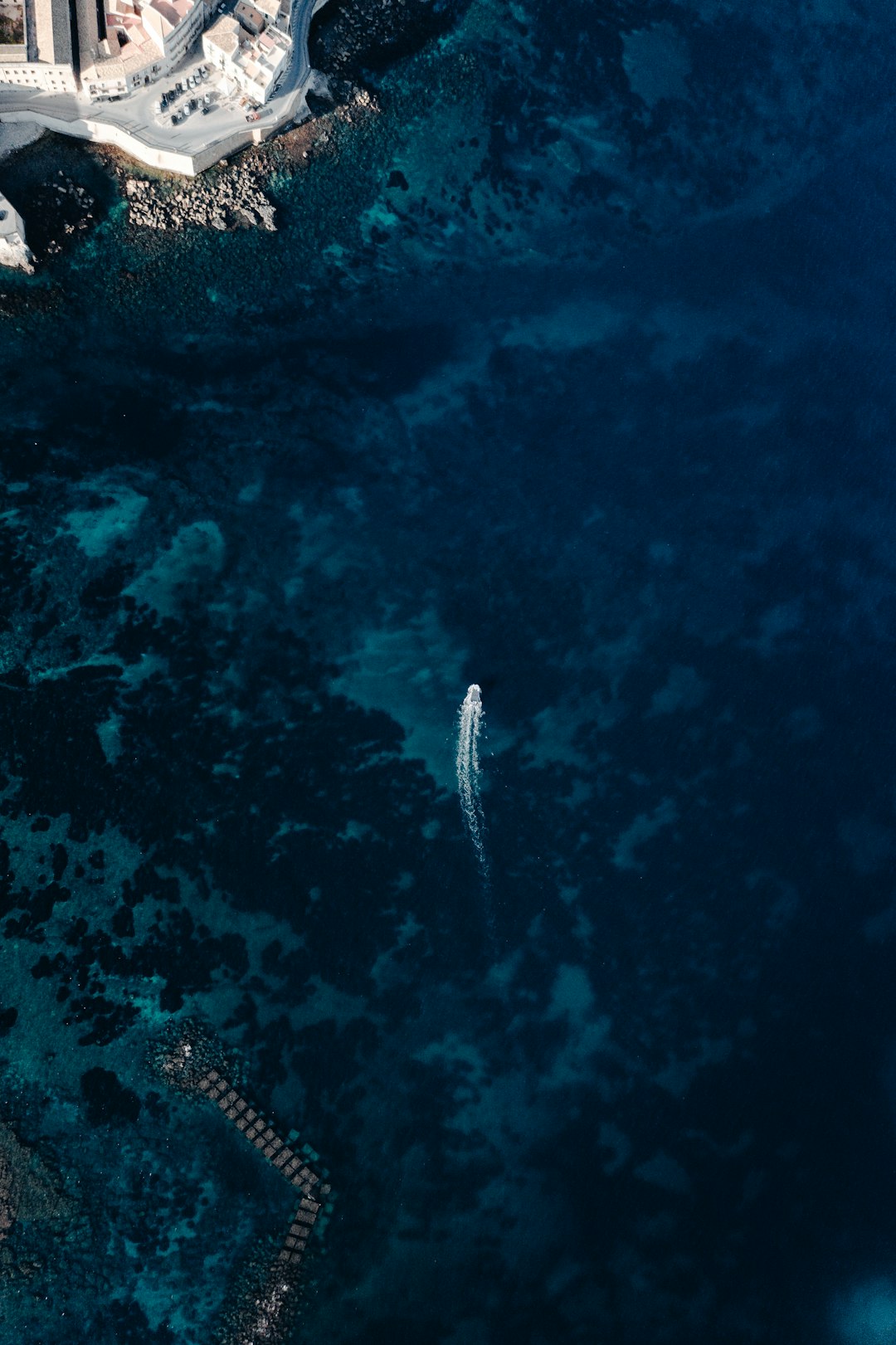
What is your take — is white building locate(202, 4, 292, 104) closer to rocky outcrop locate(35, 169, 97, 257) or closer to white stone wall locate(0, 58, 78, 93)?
white stone wall locate(0, 58, 78, 93)

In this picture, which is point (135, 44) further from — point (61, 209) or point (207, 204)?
point (61, 209)

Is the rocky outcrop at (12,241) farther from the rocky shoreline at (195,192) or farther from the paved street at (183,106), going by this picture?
the paved street at (183,106)

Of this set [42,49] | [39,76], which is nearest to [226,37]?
[42,49]

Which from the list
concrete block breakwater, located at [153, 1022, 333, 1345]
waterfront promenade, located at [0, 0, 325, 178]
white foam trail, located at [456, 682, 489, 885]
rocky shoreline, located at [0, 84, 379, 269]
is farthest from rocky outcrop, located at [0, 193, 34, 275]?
concrete block breakwater, located at [153, 1022, 333, 1345]

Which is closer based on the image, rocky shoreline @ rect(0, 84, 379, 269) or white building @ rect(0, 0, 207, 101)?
white building @ rect(0, 0, 207, 101)

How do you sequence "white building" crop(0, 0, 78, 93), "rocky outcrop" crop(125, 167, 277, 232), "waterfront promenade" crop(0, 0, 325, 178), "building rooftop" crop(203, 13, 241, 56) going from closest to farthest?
"white building" crop(0, 0, 78, 93) → "building rooftop" crop(203, 13, 241, 56) → "waterfront promenade" crop(0, 0, 325, 178) → "rocky outcrop" crop(125, 167, 277, 232)

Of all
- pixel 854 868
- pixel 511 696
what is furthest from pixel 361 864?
pixel 854 868

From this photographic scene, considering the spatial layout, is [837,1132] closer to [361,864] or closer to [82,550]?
[361,864]

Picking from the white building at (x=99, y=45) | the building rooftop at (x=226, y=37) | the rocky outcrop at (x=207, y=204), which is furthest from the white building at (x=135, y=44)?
the rocky outcrop at (x=207, y=204)
